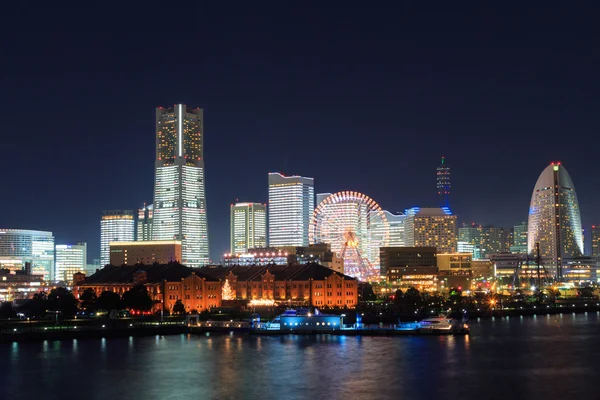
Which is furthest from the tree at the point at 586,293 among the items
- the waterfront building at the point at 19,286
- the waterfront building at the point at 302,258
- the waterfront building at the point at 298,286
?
the waterfront building at the point at 19,286

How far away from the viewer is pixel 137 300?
102 meters

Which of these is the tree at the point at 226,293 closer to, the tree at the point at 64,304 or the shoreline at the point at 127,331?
the tree at the point at 64,304

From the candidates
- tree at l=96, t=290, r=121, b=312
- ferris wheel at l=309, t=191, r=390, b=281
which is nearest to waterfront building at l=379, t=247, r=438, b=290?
ferris wheel at l=309, t=191, r=390, b=281

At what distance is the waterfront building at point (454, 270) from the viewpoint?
607 feet

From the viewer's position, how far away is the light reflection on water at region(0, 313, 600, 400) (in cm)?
5219

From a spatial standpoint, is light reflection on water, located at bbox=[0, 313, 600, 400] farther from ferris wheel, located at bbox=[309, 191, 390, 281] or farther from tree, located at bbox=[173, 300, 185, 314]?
ferris wheel, located at bbox=[309, 191, 390, 281]

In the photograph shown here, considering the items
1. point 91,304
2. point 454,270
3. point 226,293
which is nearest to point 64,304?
point 91,304

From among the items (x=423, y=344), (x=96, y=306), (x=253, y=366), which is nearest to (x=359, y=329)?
(x=423, y=344)

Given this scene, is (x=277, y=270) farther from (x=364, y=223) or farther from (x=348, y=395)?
(x=348, y=395)

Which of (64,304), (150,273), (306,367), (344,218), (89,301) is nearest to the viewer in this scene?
(306,367)

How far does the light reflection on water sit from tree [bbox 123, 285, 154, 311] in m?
18.1

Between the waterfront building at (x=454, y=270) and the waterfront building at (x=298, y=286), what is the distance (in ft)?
215

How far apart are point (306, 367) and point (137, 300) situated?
4540 centimetres

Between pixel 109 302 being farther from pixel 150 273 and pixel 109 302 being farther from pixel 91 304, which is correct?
pixel 150 273
